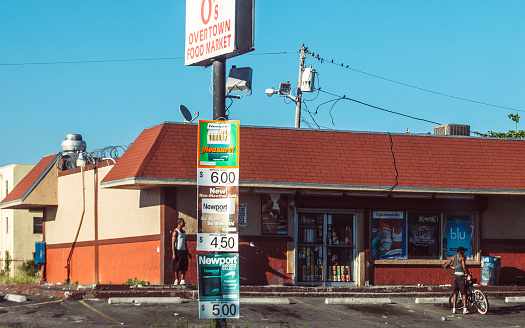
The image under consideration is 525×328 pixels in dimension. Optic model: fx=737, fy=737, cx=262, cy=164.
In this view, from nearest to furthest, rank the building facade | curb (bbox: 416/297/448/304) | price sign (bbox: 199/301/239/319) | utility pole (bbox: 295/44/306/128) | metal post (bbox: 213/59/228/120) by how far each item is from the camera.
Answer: price sign (bbox: 199/301/239/319) → metal post (bbox: 213/59/228/120) → curb (bbox: 416/297/448/304) → the building facade → utility pole (bbox: 295/44/306/128)

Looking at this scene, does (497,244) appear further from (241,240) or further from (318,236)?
(241,240)

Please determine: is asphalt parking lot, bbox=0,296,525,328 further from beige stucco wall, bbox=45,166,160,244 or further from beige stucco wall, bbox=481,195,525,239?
beige stucco wall, bbox=481,195,525,239

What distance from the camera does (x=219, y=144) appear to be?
11070mm

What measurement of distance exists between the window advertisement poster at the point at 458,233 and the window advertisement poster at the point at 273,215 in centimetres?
Answer: 554

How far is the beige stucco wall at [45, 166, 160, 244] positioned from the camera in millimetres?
22078

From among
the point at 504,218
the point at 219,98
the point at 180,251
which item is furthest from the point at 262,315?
the point at 504,218

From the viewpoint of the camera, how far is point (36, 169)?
95.0ft

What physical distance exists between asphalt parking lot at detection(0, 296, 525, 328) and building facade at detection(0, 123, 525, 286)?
11.1 ft

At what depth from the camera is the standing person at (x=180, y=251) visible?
20109mm

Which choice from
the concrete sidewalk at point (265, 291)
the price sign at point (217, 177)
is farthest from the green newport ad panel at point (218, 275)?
the concrete sidewalk at point (265, 291)

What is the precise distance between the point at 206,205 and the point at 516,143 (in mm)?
16432

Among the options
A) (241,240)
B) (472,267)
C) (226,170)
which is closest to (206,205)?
(226,170)

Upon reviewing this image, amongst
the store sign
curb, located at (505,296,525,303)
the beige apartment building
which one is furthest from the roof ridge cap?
the beige apartment building

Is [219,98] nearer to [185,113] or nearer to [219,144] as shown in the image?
[219,144]
